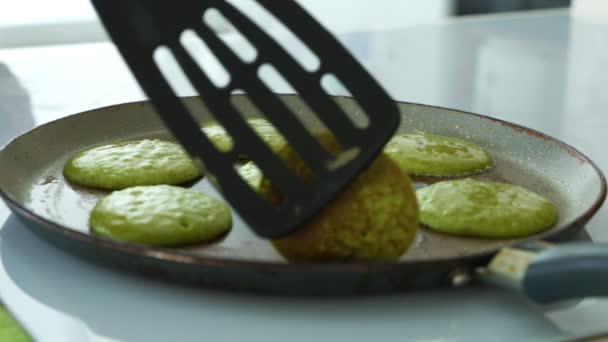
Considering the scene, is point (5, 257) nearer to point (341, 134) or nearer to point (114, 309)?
point (114, 309)

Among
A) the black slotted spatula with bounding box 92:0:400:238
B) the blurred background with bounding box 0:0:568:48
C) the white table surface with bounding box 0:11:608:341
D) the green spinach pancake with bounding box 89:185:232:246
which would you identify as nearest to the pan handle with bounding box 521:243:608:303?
the white table surface with bounding box 0:11:608:341

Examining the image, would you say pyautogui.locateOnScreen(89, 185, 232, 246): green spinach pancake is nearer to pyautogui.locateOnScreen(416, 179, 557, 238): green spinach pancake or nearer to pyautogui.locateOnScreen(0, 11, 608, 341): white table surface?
pyautogui.locateOnScreen(0, 11, 608, 341): white table surface

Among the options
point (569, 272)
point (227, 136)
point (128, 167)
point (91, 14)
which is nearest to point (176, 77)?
point (227, 136)

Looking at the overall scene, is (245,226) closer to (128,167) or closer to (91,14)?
(128,167)

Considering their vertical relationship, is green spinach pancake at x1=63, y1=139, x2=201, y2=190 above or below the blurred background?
above

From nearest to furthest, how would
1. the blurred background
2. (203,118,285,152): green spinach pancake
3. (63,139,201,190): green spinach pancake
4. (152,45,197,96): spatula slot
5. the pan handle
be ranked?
the pan handle < (63,139,201,190): green spinach pancake < (203,118,285,152): green spinach pancake < (152,45,197,96): spatula slot < the blurred background

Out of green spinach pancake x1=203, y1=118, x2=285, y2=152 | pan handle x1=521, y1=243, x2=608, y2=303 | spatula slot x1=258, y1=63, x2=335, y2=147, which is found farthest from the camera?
green spinach pancake x1=203, y1=118, x2=285, y2=152

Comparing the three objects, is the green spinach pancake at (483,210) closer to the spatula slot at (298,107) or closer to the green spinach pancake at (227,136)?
the spatula slot at (298,107)
